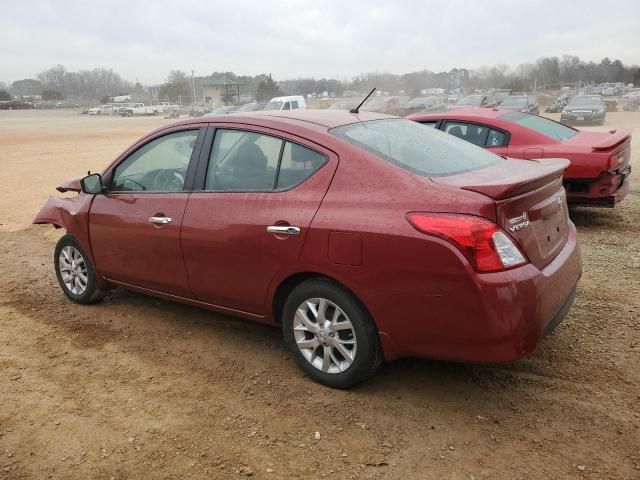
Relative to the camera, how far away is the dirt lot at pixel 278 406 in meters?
2.71

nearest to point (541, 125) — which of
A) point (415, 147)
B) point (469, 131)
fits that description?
point (469, 131)

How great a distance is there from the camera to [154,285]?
13.7 feet

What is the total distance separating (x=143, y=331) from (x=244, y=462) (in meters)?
1.91

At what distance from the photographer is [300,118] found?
3684 millimetres

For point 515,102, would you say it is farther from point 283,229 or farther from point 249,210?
point 283,229

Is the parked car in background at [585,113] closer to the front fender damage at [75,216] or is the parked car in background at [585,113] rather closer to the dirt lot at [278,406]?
the dirt lot at [278,406]

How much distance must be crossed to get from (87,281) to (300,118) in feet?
7.97

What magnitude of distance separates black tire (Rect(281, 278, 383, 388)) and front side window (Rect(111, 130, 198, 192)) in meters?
1.25

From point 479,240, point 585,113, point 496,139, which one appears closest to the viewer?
point 479,240

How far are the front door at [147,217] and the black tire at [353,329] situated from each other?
97 cm

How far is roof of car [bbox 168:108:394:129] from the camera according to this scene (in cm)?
360

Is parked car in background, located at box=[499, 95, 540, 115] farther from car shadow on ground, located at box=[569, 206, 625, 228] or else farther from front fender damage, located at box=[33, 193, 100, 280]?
front fender damage, located at box=[33, 193, 100, 280]

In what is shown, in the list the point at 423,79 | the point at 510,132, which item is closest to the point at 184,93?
the point at 423,79

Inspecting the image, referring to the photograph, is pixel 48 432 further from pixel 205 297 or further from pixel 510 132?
pixel 510 132
